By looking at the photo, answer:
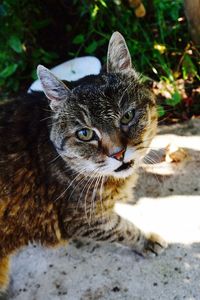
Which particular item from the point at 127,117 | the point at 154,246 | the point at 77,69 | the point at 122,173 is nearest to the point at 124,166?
the point at 122,173

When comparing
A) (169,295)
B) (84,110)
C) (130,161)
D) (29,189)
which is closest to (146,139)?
(130,161)

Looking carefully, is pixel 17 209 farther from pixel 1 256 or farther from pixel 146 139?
pixel 146 139

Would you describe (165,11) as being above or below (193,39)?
above

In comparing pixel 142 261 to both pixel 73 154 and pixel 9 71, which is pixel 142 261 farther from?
pixel 9 71

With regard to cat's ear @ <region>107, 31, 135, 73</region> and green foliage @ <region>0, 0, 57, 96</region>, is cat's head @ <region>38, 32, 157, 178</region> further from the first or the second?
green foliage @ <region>0, 0, 57, 96</region>

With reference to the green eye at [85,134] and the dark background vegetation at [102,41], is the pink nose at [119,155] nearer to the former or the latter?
the green eye at [85,134]

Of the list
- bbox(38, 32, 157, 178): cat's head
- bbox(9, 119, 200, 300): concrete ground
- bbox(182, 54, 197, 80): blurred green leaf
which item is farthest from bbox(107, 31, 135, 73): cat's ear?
bbox(182, 54, 197, 80): blurred green leaf

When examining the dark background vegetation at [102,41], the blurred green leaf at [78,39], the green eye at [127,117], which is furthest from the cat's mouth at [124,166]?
the blurred green leaf at [78,39]
